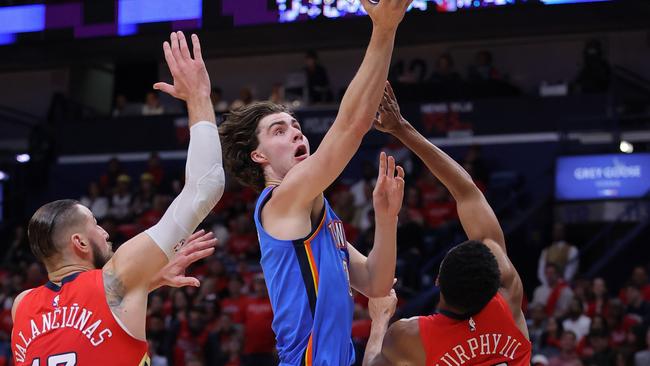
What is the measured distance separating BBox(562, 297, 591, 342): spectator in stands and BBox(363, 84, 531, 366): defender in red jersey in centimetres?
642

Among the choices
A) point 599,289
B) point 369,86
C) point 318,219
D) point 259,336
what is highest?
point 369,86

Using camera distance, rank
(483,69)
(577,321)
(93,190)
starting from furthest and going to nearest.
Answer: (483,69) → (93,190) → (577,321)

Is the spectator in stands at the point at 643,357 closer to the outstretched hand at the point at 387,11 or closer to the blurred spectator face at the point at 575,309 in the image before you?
the blurred spectator face at the point at 575,309

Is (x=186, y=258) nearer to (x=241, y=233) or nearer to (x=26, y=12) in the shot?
(x=241, y=233)

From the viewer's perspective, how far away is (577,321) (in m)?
11.1

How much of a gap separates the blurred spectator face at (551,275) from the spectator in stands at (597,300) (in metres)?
0.81

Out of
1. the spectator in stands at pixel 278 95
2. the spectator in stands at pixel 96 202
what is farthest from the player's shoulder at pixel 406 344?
the spectator in stands at pixel 278 95

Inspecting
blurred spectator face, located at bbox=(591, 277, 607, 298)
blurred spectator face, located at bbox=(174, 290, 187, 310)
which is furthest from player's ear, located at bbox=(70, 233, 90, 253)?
blurred spectator face, located at bbox=(174, 290, 187, 310)

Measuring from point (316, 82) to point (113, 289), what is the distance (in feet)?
48.9

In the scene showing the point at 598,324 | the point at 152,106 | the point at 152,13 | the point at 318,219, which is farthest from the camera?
the point at 152,106

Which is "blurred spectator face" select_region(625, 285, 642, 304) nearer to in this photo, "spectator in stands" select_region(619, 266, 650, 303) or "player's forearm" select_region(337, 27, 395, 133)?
"spectator in stands" select_region(619, 266, 650, 303)

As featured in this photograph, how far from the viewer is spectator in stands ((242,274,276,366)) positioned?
38.3 ft

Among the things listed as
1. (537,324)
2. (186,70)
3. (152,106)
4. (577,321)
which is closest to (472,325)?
(186,70)

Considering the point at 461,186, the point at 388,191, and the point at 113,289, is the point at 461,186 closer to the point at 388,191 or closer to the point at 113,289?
the point at 388,191
